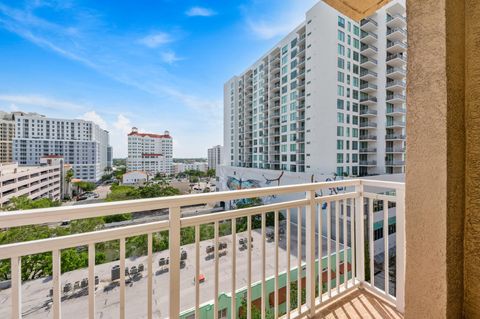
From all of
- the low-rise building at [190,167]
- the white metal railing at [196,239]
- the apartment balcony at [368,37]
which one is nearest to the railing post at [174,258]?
the white metal railing at [196,239]

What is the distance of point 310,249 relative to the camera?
5.13ft

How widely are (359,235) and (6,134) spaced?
24898 mm

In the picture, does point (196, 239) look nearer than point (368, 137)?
Yes

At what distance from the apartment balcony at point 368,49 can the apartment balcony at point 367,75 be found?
1189 mm

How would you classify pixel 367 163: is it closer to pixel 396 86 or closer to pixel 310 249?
pixel 396 86

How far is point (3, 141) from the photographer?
15.9 metres

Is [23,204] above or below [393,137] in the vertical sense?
below

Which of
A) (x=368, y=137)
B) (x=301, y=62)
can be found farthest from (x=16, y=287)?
(x=301, y=62)

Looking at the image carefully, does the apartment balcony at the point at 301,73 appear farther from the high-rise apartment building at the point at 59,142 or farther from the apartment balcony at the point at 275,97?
the high-rise apartment building at the point at 59,142

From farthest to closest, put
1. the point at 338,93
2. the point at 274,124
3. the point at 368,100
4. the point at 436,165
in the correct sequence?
the point at 274,124 < the point at 368,100 < the point at 338,93 < the point at 436,165

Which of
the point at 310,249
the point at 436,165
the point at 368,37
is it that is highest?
the point at 368,37

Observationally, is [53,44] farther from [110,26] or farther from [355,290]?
[355,290]

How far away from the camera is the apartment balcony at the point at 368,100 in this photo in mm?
14828

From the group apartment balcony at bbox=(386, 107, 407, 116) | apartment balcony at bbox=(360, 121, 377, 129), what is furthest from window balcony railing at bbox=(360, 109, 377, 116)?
apartment balcony at bbox=(386, 107, 407, 116)
